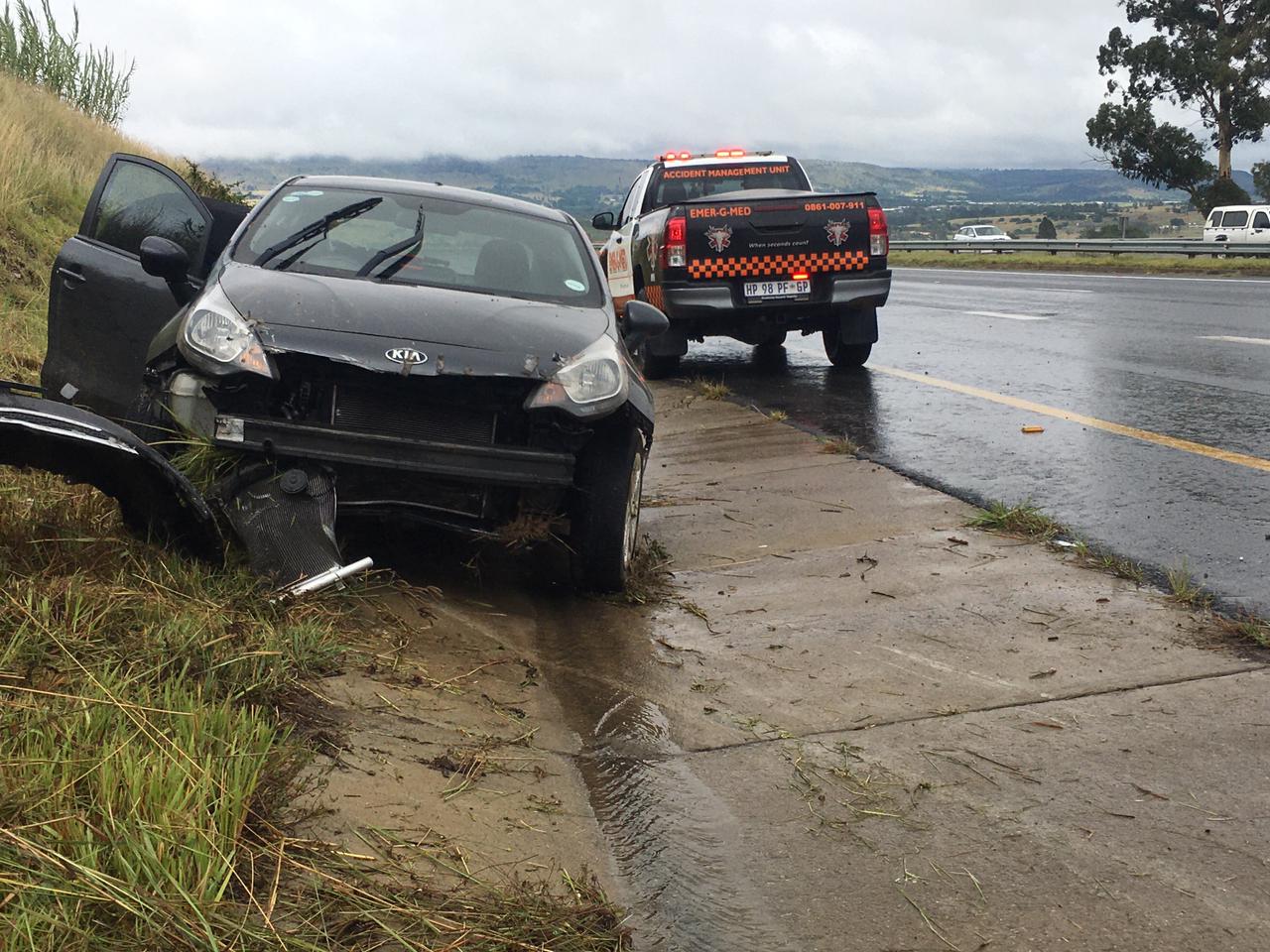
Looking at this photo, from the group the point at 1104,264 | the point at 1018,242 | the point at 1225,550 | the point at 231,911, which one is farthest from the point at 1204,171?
the point at 231,911

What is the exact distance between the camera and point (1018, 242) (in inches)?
1559

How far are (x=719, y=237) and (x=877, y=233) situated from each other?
1352mm

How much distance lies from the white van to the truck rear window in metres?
32.1

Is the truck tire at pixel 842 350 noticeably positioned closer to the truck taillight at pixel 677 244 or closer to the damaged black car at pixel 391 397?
the truck taillight at pixel 677 244

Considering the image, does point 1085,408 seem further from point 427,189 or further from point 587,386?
point 587,386

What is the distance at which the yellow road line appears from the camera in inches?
298

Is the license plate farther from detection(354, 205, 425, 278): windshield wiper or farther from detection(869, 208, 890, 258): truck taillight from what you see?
detection(354, 205, 425, 278): windshield wiper

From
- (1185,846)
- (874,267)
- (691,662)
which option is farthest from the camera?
(874,267)

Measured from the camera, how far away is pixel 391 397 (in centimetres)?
501

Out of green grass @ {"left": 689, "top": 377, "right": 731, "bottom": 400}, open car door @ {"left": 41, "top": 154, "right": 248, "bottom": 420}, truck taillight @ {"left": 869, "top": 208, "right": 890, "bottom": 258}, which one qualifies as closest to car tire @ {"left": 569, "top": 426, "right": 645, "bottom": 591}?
open car door @ {"left": 41, "top": 154, "right": 248, "bottom": 420}

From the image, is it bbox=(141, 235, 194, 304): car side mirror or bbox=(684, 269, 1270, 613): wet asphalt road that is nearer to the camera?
bbox=(141, 235, 194, 304): car side mirror

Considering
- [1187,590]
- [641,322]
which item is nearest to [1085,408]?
[641,322]

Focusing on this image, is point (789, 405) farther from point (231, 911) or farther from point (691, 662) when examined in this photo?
point (231, 911)

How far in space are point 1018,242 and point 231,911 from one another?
39.5 metres
